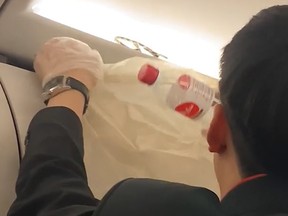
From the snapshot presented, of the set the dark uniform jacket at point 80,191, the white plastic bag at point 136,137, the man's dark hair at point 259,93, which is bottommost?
the white plastic bag at point 136,137

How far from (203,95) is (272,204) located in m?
0.51

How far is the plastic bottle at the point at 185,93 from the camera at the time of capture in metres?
1.23

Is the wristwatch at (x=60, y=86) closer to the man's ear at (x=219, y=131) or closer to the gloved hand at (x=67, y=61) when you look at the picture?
the gloved hand at (x=67, y=61)

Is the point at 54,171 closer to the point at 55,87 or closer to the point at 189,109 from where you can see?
the point at 55,87

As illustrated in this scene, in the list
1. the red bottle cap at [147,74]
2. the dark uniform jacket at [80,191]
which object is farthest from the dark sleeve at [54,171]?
the red bottle cap at [147,74]

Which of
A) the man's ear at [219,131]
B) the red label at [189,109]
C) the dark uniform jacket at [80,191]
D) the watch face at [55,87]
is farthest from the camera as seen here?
the red label at [189,109]

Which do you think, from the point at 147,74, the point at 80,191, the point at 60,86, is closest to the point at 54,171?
the point at 80,191

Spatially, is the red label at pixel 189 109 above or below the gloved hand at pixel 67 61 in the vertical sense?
below

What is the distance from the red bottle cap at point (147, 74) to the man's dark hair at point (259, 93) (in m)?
0.38

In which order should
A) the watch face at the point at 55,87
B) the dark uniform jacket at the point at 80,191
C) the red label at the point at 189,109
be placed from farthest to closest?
1. the red label at the point at 189,109
2. the watch face at the point at 55,87
3. the dark uniform jacket at the point at 80,191

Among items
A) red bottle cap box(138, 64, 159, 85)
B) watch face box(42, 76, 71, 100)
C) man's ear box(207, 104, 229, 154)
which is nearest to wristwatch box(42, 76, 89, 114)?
watch face box(42, 76, 71, 100)

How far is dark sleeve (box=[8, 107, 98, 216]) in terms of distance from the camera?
92 cm

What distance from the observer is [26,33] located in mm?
1215

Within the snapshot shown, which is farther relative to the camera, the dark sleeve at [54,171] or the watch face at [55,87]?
the watch face at [55,87]
